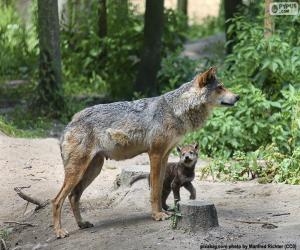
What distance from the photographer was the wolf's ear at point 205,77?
A: 342 inches

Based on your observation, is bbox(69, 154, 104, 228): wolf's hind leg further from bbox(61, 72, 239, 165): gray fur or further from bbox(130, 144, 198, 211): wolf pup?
bbox(130, 144, 198, 211): wolf pup

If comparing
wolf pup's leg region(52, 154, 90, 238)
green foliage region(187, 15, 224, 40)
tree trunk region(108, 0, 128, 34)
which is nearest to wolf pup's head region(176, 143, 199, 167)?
wolf pup's leg region(52, 154, 90, 238)

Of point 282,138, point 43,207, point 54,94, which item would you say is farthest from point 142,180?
point 54,94

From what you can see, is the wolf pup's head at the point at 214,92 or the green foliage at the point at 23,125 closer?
the wolf pup's head at the point at 214,92

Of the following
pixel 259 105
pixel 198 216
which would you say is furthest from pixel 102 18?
pixel 198 216

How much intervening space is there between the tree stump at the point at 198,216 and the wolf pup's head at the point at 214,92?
1508 mm

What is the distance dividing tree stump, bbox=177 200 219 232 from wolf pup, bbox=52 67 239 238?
0.92 meters

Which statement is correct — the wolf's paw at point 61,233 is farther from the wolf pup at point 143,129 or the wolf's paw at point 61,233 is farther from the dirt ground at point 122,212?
the dirt ground at point 122,212

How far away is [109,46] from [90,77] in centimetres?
131

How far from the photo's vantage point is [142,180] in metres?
10.4

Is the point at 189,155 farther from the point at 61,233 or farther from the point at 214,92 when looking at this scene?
the point at 61,233

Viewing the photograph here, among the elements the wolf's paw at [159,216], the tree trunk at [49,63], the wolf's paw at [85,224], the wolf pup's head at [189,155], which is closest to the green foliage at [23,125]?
the tree trunk at [49,63]

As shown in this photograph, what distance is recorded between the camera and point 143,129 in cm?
880

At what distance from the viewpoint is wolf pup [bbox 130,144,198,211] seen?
9141 millimetres
